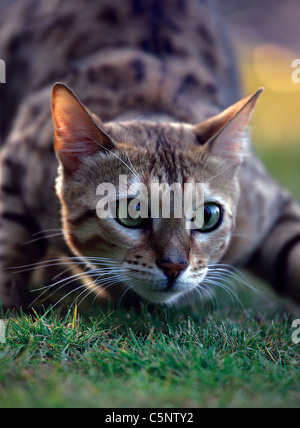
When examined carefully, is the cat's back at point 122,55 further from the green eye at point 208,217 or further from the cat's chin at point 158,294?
the cat's chin at point 158,294

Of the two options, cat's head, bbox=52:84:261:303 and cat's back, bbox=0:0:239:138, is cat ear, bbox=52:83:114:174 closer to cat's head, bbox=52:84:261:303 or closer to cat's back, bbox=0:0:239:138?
cat's head, bbox=52:84:261:303

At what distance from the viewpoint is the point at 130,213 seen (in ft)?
7.40

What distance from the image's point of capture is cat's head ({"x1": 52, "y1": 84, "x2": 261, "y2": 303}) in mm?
2203

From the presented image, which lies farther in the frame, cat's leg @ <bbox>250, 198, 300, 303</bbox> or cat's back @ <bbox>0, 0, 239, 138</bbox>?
cat's back @ <bbox>0, 0, 239, 138</bbox>

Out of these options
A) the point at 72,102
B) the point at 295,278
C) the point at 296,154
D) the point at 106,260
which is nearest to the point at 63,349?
the point at 106,260

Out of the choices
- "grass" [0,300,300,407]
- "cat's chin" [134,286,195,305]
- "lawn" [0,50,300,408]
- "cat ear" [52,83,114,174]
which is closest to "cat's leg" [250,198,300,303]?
"lawn" [0,50,300,408]

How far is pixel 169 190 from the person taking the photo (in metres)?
2.26

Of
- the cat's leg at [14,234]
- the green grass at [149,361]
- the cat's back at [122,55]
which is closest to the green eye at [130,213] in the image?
the green grass at [149,361]

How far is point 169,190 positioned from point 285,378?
859 mm

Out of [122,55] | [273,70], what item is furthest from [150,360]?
[273,70]

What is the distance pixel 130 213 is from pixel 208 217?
1.17ft

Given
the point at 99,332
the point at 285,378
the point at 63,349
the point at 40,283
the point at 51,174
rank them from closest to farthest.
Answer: the point at 285,378, the point at 63,349, the point at 99,332, the point at 51,174, the point at 40,283

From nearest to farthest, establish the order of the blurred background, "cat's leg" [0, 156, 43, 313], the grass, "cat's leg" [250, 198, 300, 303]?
the grass → "cat's leg" [0, 156, 43, 313] → "cat's leg" [250, 198, 300, 303] → the blurred background
